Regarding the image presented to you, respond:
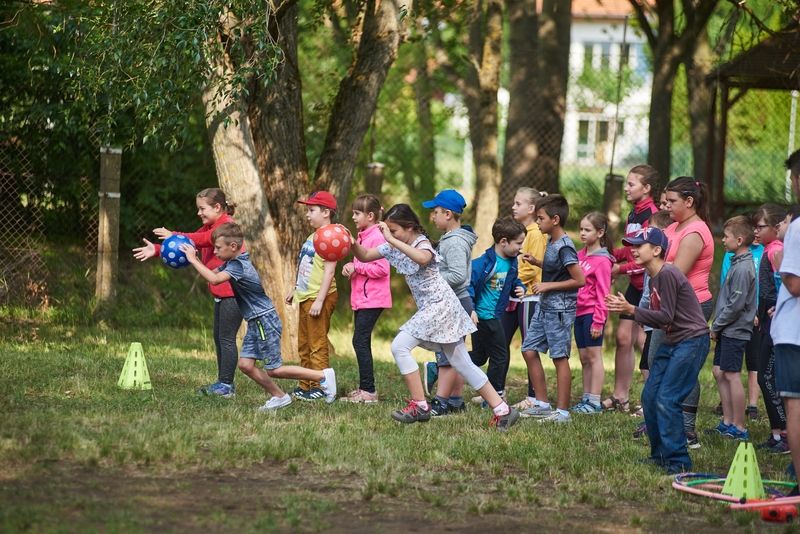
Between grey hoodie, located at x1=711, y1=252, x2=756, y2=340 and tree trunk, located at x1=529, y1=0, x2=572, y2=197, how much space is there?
8.31 metres

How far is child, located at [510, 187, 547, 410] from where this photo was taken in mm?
9555

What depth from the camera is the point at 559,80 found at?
17.2m

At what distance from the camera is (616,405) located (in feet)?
32.1

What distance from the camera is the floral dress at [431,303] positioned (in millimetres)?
8164

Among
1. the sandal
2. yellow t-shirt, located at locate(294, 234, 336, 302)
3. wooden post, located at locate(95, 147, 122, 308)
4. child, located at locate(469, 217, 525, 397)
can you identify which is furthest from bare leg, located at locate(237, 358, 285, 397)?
wooden post, located at locate(95, 147, 122, 308)

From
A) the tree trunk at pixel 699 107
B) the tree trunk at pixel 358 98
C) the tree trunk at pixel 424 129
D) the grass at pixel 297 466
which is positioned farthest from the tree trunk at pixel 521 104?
the grass at pixel 297 466

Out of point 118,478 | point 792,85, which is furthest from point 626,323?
point 792,85

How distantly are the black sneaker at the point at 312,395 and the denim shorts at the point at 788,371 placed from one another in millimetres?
4029

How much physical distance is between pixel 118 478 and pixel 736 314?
4.70 m

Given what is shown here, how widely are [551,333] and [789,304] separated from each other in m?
2.83

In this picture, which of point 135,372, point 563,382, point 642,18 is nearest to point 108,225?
point 135,372

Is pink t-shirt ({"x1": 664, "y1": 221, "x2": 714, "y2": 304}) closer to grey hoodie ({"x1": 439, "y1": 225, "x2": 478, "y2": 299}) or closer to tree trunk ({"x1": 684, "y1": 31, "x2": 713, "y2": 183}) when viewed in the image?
grey hoodie ({"x1": 439, "y1": 225, "x2": 478, "y2": 299})

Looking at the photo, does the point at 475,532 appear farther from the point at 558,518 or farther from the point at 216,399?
the point at 216,399

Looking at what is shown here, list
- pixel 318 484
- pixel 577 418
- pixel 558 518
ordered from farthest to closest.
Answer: pixel 577 418 → pixel 318 484 → pixel 558 518
